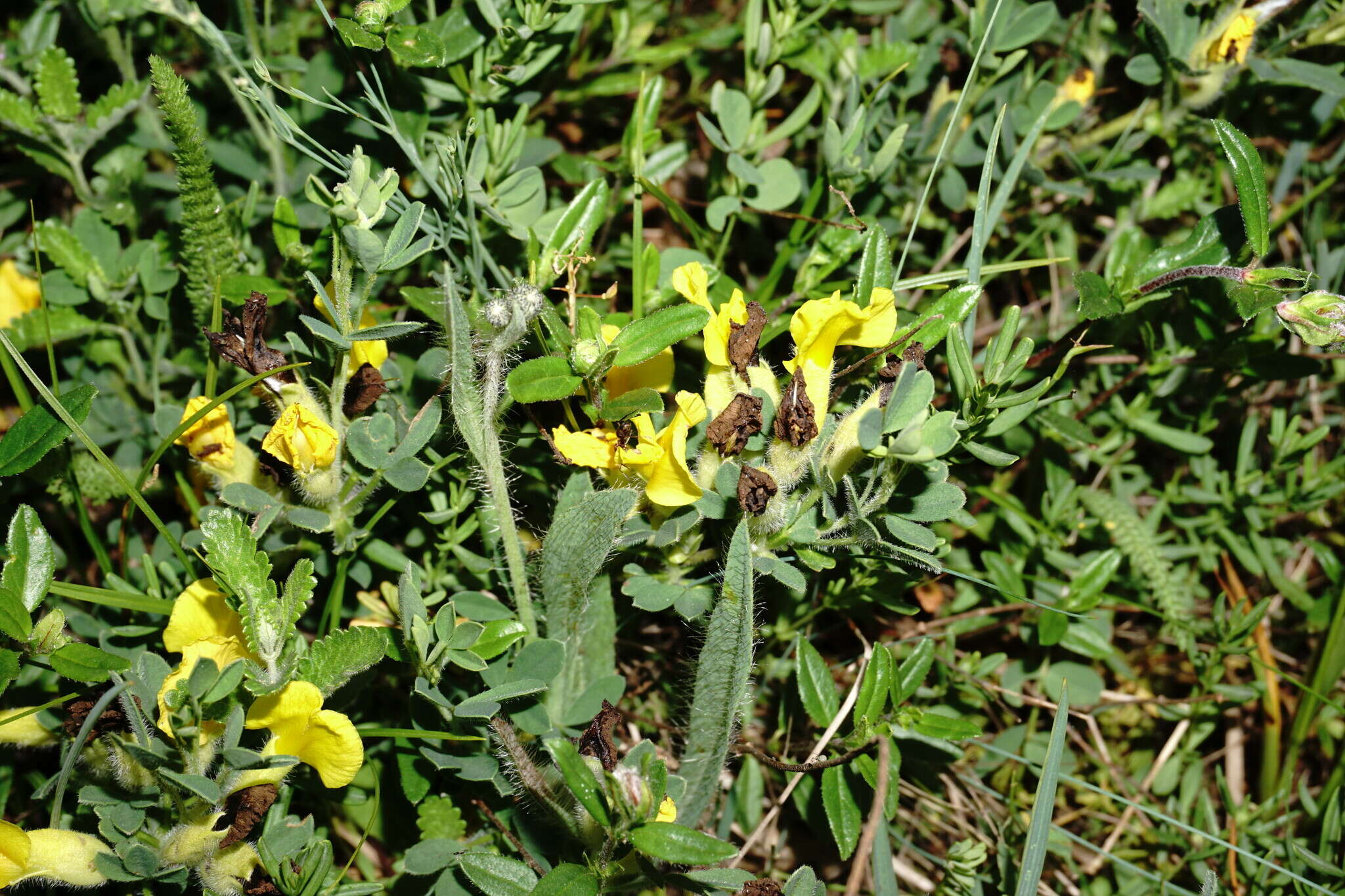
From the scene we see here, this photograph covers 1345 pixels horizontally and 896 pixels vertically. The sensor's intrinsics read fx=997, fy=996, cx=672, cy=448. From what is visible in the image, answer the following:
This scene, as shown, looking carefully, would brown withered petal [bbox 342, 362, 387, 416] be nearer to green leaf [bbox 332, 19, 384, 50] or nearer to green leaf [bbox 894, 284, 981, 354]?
green leaf [bbox 332, 19, 384, 50]

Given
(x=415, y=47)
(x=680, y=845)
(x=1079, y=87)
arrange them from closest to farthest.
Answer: (x=680, y=845) → (x=415, y=47) → (x=1079, y=87)

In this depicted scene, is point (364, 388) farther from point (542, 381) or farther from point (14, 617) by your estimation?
point (14, 617)

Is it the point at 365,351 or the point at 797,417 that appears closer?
the point at 797,417

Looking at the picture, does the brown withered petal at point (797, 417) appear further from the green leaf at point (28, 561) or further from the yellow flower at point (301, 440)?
the green leaf at point (28, 561)

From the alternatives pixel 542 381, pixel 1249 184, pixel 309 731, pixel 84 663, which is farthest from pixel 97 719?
pixel 1249 184

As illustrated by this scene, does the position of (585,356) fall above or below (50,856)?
above

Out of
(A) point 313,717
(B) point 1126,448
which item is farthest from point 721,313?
(B) point 1126,448

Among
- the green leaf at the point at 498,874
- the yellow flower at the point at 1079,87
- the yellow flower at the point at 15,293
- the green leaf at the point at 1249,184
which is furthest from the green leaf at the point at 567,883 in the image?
the yellow flower at the point at 1079,87
